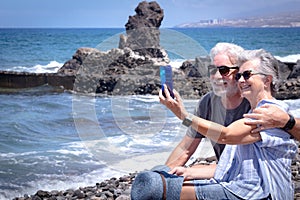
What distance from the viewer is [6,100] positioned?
16781mm

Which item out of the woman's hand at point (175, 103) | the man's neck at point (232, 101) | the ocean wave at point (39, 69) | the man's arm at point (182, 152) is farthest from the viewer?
the ocean wave at point (39, 69)

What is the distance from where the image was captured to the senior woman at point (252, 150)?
227cm

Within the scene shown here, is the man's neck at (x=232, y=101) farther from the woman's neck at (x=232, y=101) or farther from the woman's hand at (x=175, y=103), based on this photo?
the woman's hand at (x=175, y=103)

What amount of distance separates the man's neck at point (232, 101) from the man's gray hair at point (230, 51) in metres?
0.21

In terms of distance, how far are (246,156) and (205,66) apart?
0.62m

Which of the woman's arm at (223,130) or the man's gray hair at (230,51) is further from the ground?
the man's gray hair at (230,51)

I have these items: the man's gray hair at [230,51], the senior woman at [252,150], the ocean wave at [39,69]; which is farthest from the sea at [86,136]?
the ocean wave at [39,69]

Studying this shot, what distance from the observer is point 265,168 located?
228cm

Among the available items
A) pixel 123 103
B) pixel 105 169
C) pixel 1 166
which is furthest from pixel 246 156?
pixel 1 166

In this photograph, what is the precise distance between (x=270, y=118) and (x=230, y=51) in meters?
0.43

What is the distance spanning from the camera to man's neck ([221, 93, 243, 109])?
8.63 ft

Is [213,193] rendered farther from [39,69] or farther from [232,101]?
[39,69]

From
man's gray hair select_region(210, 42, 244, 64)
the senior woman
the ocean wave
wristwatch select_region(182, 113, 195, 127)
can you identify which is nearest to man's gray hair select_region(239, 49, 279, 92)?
the senior woman

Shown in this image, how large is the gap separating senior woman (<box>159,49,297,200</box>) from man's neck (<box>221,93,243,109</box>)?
23 cm
